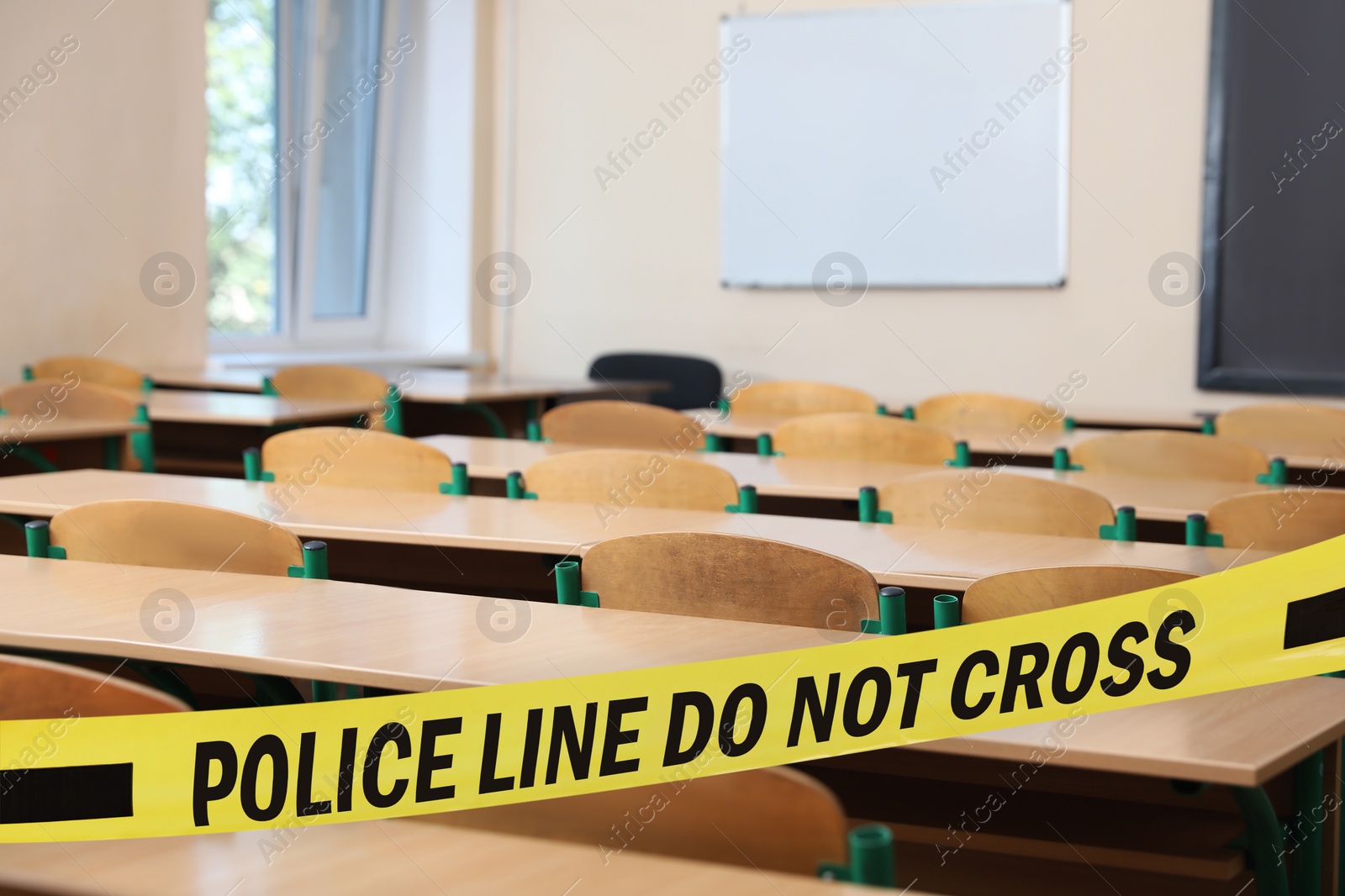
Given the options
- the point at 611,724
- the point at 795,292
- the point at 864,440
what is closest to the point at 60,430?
the point at 864,440

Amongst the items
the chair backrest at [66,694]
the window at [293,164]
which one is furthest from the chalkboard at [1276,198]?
the chair backrest at [66,694]

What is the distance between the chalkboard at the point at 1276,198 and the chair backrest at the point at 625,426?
313 centimetres

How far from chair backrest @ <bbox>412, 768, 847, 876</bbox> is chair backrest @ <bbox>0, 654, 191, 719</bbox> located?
35 cm

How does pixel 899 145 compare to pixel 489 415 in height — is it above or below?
above

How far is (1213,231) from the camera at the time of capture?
5965 millimetres

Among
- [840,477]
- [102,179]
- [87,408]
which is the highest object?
[102,179]

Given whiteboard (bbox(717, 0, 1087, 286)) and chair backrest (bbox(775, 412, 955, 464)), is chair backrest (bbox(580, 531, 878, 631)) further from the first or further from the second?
whiteboard (bbox(717, 0, 1087, 286))

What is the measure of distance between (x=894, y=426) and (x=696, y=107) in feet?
12.2

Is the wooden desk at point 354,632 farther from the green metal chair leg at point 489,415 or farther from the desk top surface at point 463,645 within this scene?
the green metal chair leg at point 489,415

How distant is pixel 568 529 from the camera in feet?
8.05

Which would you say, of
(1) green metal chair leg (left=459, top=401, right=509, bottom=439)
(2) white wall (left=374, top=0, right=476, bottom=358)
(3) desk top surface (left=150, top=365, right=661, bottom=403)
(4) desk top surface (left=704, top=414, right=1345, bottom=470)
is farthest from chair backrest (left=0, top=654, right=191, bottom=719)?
(2) white wall (left=374, top=0, right=476, bottom=358)

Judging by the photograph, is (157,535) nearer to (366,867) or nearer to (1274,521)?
(366,867)

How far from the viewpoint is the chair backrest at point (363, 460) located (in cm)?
301

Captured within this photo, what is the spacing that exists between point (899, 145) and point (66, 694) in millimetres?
5730
